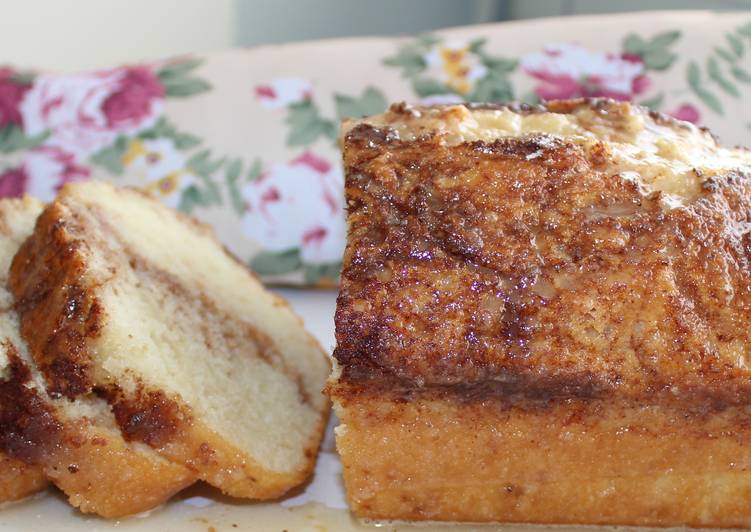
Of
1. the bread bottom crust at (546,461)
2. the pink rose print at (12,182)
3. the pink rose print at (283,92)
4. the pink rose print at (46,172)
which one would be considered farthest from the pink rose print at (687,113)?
the pink rose print at (12,182)

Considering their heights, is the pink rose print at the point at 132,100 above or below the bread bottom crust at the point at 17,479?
above

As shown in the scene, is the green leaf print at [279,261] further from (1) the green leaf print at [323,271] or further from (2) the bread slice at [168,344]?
(2) the bread slice at [168,344]

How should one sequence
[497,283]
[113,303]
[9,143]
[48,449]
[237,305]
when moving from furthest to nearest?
1. [9,143]
2. [237,305]
3. [113,303]
4. [48,449]
5. [497,283]

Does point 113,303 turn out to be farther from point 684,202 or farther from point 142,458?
point 684,202

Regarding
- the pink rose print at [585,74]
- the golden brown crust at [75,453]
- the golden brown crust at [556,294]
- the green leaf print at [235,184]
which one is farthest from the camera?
the pink rose print at [585,74]

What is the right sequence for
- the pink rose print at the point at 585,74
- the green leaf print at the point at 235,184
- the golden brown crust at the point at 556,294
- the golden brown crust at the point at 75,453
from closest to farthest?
the golden brown crust at the point at 556,294, the golden brown crust at the point at 75,453, the green leaf print at the point at 235,184, the pink rose print at the point at 585,74

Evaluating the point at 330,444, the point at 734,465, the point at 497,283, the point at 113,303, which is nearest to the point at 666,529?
the point at 734,465

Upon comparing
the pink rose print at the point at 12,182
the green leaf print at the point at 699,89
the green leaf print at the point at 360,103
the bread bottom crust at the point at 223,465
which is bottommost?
the bread bottom crust at the point at 223,465
